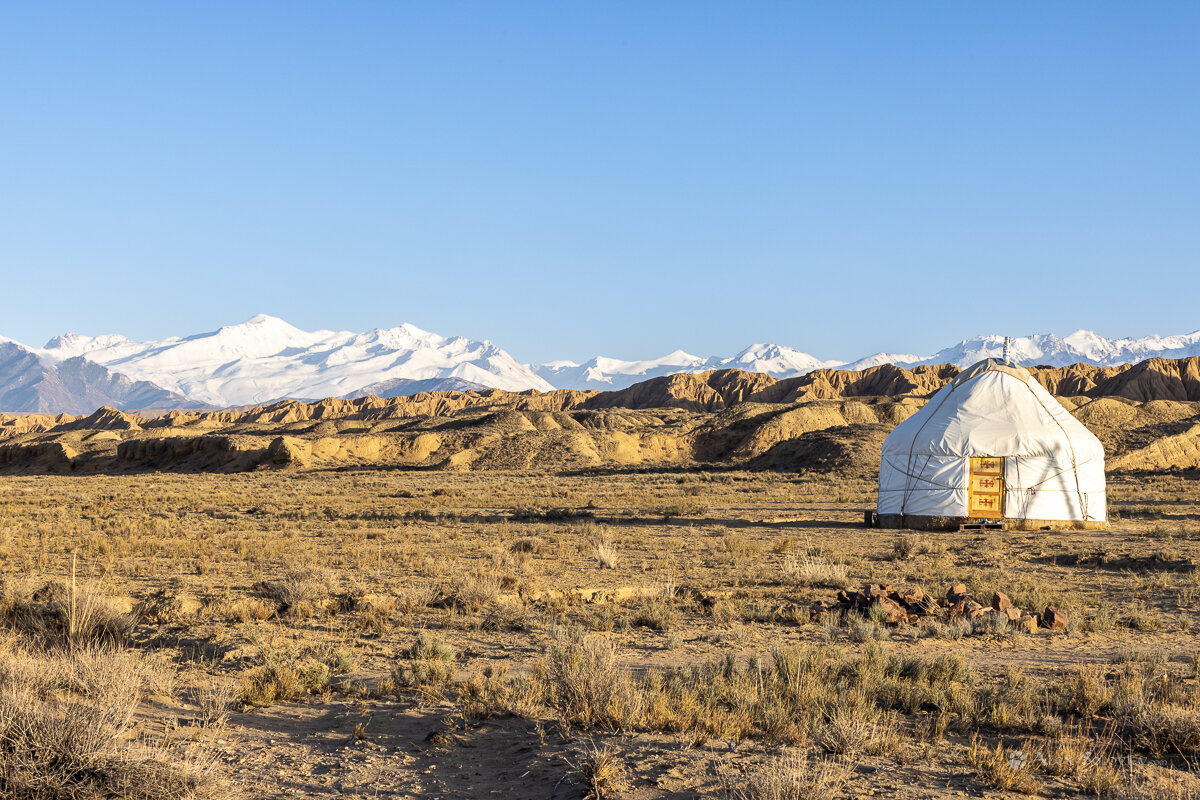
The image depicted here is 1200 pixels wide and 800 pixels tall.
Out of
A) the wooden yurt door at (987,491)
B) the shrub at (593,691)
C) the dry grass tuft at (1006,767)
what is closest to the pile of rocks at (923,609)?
the shrub at (593,691)

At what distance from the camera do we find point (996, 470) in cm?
2309

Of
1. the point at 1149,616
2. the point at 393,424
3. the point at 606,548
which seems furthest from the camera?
the point at 393,424

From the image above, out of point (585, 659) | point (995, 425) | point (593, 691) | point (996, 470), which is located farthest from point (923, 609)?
point (995, 425)

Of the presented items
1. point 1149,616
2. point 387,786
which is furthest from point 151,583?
→ point 1149,616

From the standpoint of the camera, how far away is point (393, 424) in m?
83.1

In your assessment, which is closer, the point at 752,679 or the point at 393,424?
the point at 752,679

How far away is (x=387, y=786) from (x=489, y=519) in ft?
65.0

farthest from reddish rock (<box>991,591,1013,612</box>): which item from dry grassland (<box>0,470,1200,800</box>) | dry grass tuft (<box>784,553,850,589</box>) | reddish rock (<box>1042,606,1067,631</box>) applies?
dry grass tuft (<box>784,553,850,589</box>)

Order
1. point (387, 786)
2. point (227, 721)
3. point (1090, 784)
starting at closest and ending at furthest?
point (1090, 784)
point (387, 786)
point (227, 721)

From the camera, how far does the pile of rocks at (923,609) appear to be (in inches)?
410

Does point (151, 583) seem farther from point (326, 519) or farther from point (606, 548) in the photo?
point (326, 519)

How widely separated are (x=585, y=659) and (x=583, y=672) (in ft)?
1.03

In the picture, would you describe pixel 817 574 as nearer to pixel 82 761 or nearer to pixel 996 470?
pixel 82 761

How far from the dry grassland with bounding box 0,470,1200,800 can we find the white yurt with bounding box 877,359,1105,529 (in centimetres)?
333
